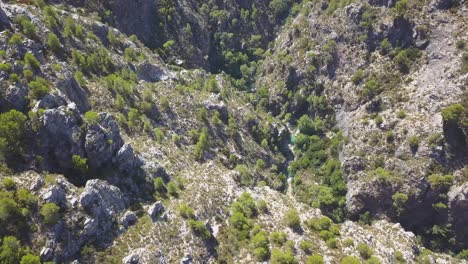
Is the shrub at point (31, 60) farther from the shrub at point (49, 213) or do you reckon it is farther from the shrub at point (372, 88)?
the shrub at point (372, 88)

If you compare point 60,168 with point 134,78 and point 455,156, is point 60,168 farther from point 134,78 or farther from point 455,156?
point 455,156

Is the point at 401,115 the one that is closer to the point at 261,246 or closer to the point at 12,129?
the point at 261,246

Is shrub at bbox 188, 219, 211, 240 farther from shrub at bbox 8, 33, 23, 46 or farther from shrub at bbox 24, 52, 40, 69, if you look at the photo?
shrub at bbox 8, 33, 23, 46

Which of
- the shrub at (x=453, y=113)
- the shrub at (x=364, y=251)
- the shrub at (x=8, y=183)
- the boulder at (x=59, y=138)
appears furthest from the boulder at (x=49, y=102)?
the shrub at (x=453, y=113)

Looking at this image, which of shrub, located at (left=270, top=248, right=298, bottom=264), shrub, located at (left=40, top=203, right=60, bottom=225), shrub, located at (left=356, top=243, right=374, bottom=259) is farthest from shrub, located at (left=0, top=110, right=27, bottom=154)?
shrub, located at (left=356, top=243, right=374, bottom=259)

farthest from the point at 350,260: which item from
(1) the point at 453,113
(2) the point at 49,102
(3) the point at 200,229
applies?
(2) the point at 49,102

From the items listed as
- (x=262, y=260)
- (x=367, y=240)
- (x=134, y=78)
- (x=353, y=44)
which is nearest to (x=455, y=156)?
(x=367, y=240)
